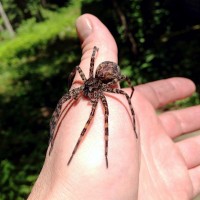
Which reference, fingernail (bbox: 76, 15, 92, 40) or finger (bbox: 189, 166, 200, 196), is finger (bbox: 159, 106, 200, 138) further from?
fingernail (bbox: 76, 15, 92, 40)

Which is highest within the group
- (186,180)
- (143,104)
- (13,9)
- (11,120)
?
(143,104)

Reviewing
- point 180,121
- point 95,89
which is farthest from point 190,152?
point 95,89

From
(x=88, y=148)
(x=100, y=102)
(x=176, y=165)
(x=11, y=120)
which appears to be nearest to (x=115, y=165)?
(x=88, y=148)

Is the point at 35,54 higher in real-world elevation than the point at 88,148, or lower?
lower

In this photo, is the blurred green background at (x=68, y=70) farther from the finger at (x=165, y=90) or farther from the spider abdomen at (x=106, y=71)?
the spider abdomen at (x=106, y=71)

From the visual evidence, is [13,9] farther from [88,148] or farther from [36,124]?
[88,148]

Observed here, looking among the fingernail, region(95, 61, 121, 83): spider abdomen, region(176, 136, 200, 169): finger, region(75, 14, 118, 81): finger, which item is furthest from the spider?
region(176, 136, 200, 169): finger

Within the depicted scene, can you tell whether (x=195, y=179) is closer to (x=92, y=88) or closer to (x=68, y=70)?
(x=92, y=88)
